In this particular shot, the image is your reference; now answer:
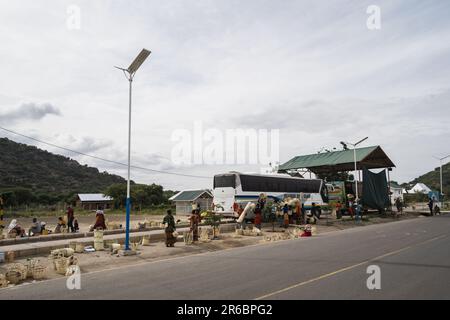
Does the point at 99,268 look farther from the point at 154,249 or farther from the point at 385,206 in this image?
the point at 385,206

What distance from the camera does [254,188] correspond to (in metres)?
29.0

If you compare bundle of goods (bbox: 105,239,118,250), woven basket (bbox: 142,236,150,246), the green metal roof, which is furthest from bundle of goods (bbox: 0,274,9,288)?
the green metal roof

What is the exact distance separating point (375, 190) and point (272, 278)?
1217 inches

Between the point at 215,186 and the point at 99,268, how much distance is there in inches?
696

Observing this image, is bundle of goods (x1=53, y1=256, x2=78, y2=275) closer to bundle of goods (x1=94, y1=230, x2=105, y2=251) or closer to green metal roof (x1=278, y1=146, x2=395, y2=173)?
bundle of goods (x1=94, y1=230, x2=105, y2=251)

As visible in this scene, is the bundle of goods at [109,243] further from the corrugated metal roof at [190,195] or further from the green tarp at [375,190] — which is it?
the corrugated metal roof at [190,195]

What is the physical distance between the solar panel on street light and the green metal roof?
2720cm

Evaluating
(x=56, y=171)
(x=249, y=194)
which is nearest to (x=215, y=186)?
(x=249, y=194)

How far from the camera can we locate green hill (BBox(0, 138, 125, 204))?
78.4 metres

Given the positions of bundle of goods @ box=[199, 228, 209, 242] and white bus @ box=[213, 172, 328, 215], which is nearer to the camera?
bundle of goods @ box=[199, 228, 209, 242]
